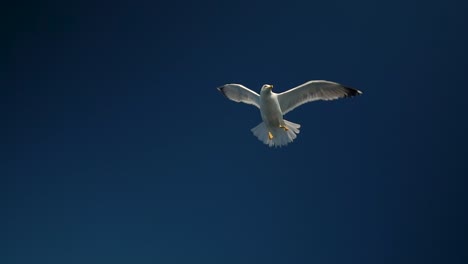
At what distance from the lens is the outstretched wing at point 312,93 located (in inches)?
213

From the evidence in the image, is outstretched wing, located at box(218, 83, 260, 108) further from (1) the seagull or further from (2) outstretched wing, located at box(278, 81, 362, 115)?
(2) outstretched wing, located at box(278, 81, 362, 115)

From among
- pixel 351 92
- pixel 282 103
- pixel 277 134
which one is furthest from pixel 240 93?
pixel 351 92

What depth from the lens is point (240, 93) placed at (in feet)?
19.9

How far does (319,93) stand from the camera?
18.5 feet

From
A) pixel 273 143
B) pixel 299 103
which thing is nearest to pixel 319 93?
pixel 299 103

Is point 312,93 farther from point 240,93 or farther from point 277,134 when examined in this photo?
point 240,93

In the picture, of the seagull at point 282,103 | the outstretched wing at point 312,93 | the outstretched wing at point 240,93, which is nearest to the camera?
the outstretched wing at point 312,93

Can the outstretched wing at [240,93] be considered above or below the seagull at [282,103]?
above

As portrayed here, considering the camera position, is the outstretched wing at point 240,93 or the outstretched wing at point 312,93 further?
the outstretched wing at point 240,93

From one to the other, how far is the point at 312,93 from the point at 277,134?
26.8 inches

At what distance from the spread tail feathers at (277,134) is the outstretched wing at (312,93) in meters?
0.29

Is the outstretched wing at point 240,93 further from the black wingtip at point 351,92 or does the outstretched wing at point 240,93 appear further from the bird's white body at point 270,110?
the black wingtip at point 351,92

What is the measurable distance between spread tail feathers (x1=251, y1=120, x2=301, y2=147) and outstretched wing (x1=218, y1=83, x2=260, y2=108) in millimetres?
369

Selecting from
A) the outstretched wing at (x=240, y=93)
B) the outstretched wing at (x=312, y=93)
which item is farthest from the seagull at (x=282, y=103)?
the outstretched wing at (x=240, y=93)
